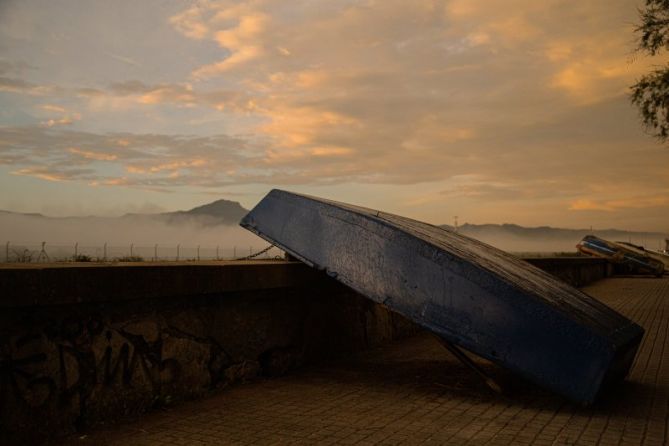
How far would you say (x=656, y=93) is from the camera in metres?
16.0

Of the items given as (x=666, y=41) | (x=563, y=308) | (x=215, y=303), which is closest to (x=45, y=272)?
(x=215, y=303)

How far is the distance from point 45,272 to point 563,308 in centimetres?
362

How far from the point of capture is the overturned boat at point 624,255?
30.3m

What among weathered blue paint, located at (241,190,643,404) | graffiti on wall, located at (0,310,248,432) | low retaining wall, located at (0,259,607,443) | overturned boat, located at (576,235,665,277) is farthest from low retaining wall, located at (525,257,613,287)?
graffiti on wall, located at (0,310,248,432)

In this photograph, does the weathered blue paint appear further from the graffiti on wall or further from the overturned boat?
the overturned boat

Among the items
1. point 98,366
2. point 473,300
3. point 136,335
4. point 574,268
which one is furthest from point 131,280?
point 574,268

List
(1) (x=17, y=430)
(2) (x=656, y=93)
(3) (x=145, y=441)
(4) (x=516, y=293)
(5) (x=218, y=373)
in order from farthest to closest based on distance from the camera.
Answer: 1. (2) (x=656, y=93)
2. (5) (x=218, y=373)
3. (4) (x=516, y=293)
4. (3) (x=145, y=441)
5. (1) (x=17, y=430)

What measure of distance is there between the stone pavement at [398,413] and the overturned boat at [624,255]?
2736cm

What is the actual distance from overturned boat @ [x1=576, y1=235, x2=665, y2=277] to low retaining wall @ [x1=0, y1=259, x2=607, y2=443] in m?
28.3

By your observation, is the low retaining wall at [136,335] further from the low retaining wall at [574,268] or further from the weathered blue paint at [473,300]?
the low retaining wall at [574,268]

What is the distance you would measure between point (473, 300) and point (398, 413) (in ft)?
3.30

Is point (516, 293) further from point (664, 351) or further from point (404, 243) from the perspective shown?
point (664, 351)

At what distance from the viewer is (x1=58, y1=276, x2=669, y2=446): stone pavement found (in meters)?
3.68

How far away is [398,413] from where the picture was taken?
4258 millimetres
